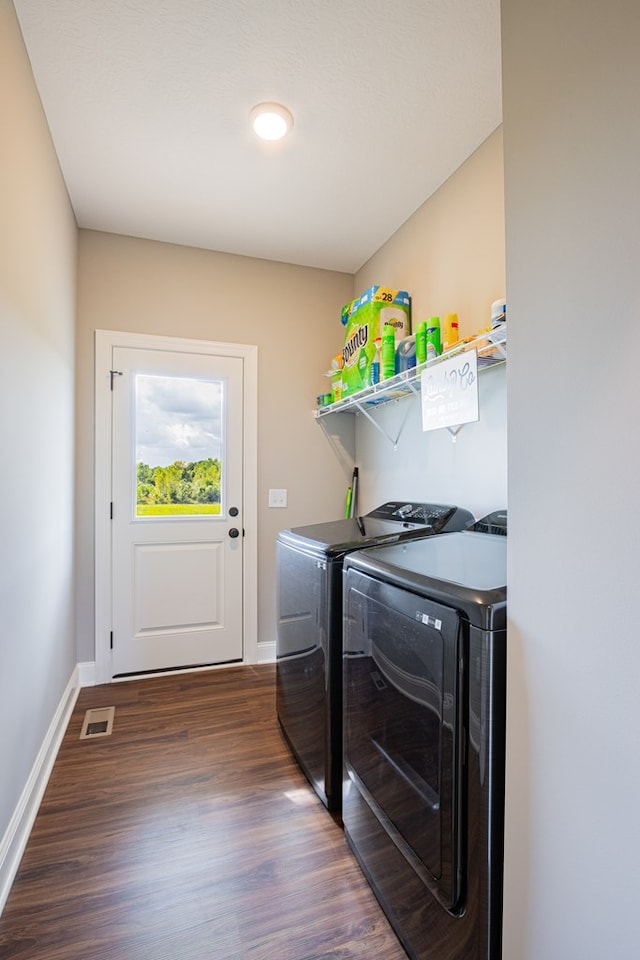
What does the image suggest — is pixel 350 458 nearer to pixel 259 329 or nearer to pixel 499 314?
pixel 259 329

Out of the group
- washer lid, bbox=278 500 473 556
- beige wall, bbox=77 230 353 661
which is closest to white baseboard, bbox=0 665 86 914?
beige wall, bbox=77 230 353 661

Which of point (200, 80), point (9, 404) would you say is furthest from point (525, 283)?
point (200, 80)

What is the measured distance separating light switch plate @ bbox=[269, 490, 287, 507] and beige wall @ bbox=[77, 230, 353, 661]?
4 centimetres

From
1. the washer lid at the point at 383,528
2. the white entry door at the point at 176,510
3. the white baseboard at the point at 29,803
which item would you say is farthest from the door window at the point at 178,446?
the white baseboard at the point at 29,803

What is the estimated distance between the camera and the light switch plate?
3154 millimetres

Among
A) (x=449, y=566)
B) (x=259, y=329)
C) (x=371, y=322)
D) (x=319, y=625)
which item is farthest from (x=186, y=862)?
(x=259, y=329)

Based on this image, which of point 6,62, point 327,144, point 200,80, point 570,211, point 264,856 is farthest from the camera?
point 327,144

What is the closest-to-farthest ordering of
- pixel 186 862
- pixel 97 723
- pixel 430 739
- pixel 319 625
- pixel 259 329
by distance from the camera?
pixel 430 739 → pixel 186 862 → pixel 319 625 → pixel 97 723 → pixel 259 329

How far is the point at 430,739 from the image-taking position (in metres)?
1.07

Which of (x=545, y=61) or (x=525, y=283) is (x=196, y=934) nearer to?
(x=525, y=283)

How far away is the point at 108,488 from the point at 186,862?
6.42 feet

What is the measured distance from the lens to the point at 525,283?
0.94 m

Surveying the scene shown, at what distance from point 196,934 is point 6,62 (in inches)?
101

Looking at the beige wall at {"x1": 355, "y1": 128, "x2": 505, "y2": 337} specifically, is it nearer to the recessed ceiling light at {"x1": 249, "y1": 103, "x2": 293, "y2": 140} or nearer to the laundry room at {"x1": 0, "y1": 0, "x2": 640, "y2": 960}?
the laundry room at {"x1": 0, "y1": 0, "x2": 640, "y2": 960}
